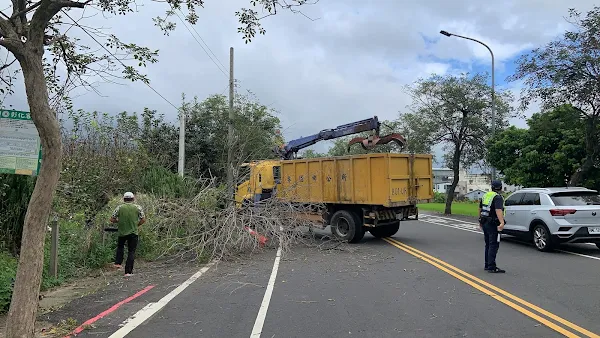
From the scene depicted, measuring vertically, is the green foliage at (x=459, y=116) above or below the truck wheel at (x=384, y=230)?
above

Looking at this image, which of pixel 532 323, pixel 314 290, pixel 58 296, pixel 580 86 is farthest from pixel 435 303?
pixel 580 86

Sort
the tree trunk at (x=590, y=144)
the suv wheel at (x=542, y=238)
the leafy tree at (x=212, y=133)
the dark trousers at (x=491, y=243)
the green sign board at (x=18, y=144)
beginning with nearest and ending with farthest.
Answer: the green sign board at (x=18, y=144) < the dark trousers at (x=491, y=243) < the suv wheel at (x=542, y=238) < the tree trunk at (x=590, y=144) < the leafy tree at (x=212, y=133)

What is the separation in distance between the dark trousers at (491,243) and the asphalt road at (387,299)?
299mm

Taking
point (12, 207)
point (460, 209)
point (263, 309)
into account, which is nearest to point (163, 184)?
point (12, 207)

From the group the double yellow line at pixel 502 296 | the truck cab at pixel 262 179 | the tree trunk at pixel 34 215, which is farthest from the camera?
the truck cab at pixel 262 179

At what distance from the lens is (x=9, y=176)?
8742 mm

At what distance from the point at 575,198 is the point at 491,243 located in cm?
399

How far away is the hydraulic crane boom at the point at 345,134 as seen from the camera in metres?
14.4

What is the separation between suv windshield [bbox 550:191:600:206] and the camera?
11.4m

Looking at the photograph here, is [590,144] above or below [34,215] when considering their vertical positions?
above

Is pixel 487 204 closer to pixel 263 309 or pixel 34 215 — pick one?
pixel 263 309

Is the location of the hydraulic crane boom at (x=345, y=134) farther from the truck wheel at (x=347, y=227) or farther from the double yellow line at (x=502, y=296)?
the double yellow line at (x=502, y=296)

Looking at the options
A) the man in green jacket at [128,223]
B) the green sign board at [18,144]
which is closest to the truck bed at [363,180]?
the man in green jacket at [128,223]

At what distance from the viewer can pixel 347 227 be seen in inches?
550
